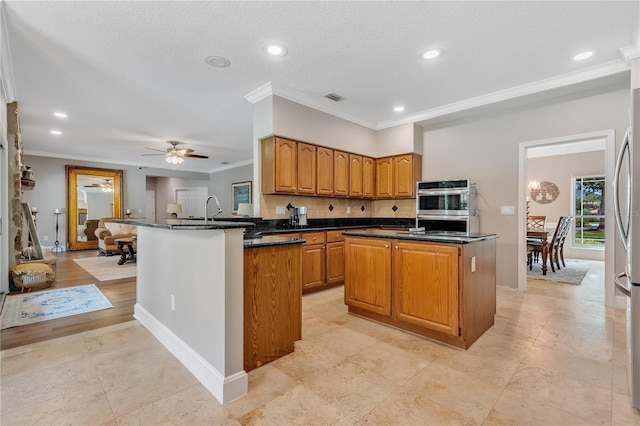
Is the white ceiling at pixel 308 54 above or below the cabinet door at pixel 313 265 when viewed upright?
above

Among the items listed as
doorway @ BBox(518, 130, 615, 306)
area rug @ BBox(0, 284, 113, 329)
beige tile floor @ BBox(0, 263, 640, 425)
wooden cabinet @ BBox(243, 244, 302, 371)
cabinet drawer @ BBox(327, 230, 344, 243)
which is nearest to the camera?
beige tile floor @ BBox(0, 263, 640, 425)

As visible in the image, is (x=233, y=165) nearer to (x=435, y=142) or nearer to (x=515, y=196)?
(x=435, y=142)

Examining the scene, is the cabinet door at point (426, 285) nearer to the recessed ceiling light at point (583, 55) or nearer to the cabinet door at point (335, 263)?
the cabinet door at point (335, 263)

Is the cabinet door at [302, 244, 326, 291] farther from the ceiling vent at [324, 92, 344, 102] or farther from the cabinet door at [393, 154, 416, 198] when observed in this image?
the ceiling vent at [324, 92, 344, 102]

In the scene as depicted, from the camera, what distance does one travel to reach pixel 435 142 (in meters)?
5.14

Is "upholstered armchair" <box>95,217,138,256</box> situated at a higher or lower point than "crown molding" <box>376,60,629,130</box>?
lower

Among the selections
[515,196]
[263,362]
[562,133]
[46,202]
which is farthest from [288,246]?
[46,202]

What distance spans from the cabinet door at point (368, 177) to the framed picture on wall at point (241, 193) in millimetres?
5062

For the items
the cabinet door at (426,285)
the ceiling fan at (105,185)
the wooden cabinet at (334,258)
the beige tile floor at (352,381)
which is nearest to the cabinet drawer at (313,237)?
the wooden cabinet at (334,258)

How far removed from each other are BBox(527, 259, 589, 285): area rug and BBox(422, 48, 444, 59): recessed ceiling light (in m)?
4.00

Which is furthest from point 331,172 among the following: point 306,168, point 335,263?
point 335,263

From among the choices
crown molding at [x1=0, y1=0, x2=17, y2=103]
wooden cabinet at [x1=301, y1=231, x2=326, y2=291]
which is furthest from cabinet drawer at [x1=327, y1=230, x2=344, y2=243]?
crown molding at [x1=0, y1=0, x2=17, y2=103]

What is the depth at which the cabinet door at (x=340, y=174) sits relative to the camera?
481 cm

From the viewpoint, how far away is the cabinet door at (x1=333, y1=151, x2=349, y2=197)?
481 cm
